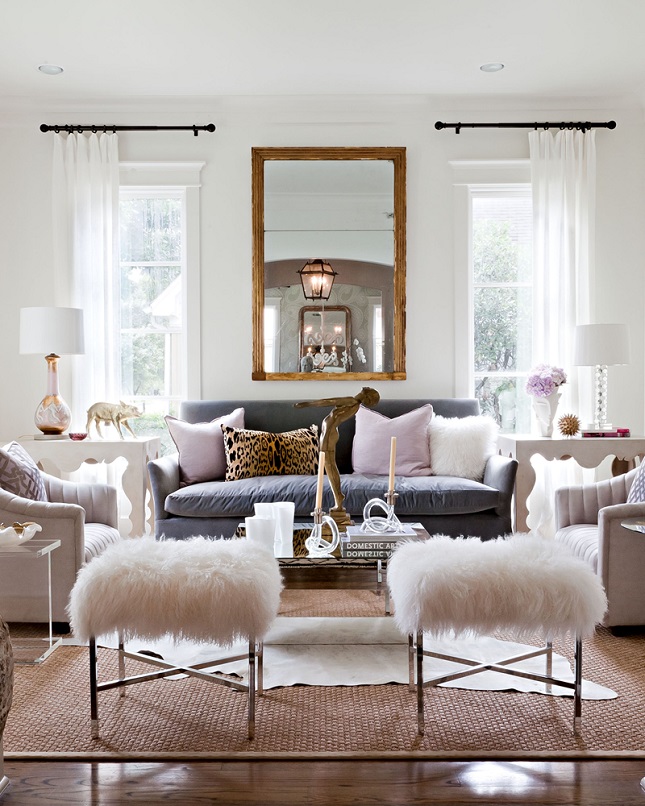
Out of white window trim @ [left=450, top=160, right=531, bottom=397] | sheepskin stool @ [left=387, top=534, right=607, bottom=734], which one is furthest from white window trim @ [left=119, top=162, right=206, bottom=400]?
sheepskin stool @ [left=387, top=534, right=607, bottom=734]

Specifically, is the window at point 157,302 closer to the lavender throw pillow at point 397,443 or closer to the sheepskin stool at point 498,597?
the lavender throw pillow at point 397,443

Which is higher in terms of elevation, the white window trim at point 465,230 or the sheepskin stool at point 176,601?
the white window trim at point 465,230

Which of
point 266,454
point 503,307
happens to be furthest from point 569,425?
point 266,454

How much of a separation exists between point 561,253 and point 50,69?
323 cm

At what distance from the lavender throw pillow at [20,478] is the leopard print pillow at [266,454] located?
114 cm

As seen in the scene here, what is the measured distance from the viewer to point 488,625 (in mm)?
2191

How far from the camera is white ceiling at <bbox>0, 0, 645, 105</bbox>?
3744mm

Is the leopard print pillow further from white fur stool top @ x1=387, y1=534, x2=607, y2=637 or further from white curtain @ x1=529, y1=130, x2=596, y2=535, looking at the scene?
white fur stool top @ x1=387, y1=534, x2=607, y2=637

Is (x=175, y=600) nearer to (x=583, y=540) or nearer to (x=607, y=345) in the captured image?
(x=583, y=540)

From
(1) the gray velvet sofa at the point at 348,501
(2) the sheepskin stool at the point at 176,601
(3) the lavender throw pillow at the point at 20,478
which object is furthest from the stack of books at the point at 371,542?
(3) the lavender throw pillow at the point at 20,478

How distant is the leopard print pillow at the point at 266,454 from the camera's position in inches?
169

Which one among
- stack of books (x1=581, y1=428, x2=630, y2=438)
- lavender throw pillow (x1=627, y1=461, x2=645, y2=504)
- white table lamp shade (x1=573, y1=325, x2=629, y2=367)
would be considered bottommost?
lavender throw pillow (x1=627, y1=461, x2=645, y2=504)

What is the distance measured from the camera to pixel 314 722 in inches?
91.6

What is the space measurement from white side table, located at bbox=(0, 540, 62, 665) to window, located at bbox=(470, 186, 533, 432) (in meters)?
3.04
